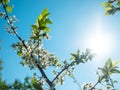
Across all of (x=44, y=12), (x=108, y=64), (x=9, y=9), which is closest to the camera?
(x=108, y=64)

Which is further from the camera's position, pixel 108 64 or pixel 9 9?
pixel 9 9

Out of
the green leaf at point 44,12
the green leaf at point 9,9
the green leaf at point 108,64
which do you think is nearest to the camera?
the green leaf at point 108,64

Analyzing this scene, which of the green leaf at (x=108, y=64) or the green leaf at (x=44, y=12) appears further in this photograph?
the green leaf at (x=44, y=12)

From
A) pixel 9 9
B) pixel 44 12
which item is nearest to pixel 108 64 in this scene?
Answer: pixel 44 12

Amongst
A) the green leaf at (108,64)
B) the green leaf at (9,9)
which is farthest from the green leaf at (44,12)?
the green leaf at (108,64)

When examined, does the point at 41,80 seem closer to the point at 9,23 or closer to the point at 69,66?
the point at 69,66

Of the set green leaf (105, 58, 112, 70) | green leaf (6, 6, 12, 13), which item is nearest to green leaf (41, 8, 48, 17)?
green leaf (6, 6, 12, 13)

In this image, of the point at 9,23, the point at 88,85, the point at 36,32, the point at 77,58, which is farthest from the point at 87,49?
the point at 9,23

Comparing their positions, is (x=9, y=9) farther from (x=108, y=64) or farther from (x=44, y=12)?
(x=108, y=64)

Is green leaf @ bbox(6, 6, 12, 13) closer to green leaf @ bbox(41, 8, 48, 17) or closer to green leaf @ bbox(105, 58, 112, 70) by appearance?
green leaf @ bbox(41, 8, 48, 17)

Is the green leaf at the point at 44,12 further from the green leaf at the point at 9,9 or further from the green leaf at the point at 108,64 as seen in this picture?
the green leaf at the point at 108,64

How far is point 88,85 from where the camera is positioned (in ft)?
29.8

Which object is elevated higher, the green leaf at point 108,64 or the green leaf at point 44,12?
the green leaf at point 44,12

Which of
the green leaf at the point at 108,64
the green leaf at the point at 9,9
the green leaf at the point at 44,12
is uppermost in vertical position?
the green leaf at the point at 9,9
